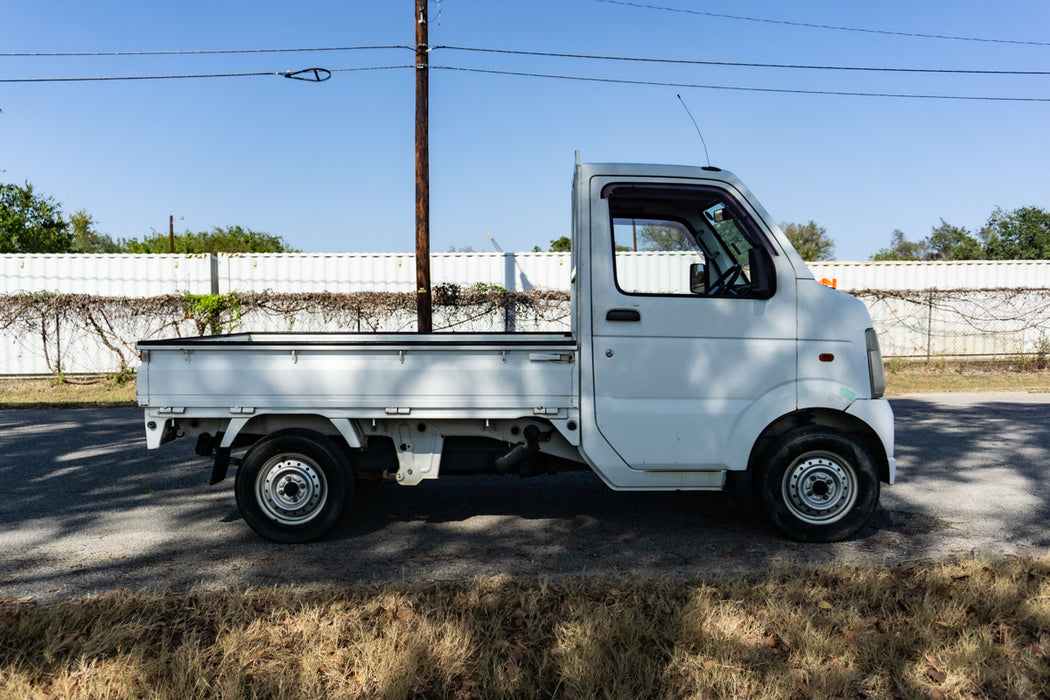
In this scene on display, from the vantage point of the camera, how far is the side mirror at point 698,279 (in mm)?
5359

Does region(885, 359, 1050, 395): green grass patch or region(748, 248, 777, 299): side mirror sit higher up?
region(748, 248, 777, 299): side mirror

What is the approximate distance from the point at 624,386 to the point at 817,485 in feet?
4.67

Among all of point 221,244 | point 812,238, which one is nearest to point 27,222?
point 221,244

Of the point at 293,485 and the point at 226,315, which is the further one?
the point at 226,315

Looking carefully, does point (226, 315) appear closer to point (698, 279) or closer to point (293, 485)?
point (293, 485)

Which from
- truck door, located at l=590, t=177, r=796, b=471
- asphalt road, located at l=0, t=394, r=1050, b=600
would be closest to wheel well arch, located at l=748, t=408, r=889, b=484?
truck door, located at l=590, t=177, r=796, b=471

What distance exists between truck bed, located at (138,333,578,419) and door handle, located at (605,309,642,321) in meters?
0.30

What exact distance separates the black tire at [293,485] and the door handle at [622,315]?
6.37ft

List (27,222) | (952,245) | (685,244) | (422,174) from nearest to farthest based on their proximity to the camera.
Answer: (685,244)
(422,174)
(27,222)
(952,245)

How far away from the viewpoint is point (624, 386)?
183 inches

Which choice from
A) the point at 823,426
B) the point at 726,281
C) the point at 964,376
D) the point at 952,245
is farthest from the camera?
the point at 952,245

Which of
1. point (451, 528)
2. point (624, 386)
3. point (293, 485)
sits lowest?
point (451, 528)

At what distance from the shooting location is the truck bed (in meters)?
4.62

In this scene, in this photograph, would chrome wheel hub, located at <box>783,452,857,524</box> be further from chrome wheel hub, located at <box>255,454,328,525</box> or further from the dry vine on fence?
the dry vine on fence
